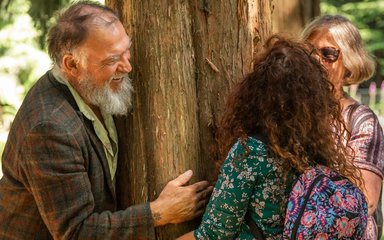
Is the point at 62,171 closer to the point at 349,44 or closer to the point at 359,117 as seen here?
the point at 359,117

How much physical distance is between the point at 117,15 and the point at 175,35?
0.29 metres

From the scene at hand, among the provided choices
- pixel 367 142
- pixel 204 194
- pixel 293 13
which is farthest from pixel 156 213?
pixel 293 13

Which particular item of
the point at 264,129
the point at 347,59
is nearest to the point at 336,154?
the point at 264,129

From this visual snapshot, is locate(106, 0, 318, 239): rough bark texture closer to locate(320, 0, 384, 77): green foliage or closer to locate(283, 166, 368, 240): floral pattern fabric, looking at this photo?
locate(283, 166, 368, 240): floral pattern fabric

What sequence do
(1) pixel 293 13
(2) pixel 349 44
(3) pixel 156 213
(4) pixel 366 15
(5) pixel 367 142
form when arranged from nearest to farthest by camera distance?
(3) pixel 156 213, (5) pixel 367 142, (2) pixel 349 44, (1) pixel 293 13, (4) pixel 366 15

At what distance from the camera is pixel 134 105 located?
3.14 m

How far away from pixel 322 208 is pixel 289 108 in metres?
0.39

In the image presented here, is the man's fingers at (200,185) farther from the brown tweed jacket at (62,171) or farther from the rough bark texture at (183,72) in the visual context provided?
the brown tweed jacket at (62,171)

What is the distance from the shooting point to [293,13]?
15.9 ft

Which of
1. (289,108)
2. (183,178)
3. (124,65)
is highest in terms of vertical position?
(124,65)

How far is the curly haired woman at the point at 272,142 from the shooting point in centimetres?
255

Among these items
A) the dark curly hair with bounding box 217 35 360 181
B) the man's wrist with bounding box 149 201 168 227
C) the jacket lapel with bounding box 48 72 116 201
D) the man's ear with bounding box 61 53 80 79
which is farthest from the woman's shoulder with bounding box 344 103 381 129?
the man's ear with bounding box 61 53 80 79

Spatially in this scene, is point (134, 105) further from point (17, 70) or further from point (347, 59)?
point (17, 70)

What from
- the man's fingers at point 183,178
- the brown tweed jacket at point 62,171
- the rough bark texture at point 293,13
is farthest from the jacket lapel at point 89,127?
the rough bark texture at point 293,13
